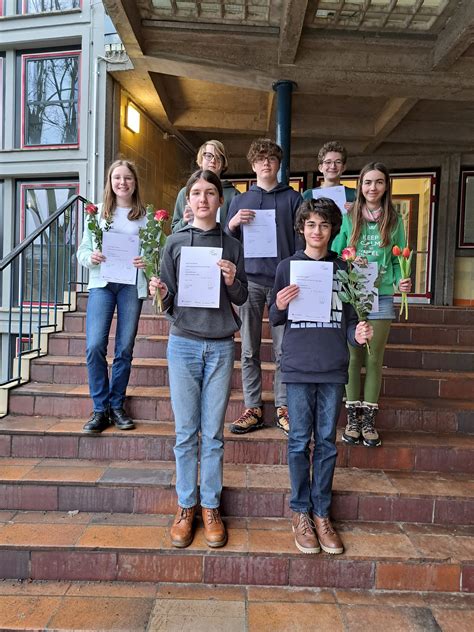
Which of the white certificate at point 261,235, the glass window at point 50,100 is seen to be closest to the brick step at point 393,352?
the white certificate at point 261,235

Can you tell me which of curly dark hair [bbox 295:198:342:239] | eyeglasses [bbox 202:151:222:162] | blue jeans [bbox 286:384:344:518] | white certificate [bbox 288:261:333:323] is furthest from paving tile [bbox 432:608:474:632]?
eyeglasses [bbox 202:151:222:162]

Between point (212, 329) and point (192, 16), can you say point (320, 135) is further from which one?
Answer: point (212, 329)

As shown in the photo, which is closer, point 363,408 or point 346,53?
point 363,408

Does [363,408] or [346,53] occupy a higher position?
[346,53]

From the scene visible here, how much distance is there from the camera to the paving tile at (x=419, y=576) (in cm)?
203

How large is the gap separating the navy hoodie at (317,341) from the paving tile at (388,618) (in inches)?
37.7

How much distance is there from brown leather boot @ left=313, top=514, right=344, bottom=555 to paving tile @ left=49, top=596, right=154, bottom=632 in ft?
2.61

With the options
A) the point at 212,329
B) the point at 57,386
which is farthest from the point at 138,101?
the point at 212,329

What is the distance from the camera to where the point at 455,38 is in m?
3.70

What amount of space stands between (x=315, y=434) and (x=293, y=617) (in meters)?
0.74

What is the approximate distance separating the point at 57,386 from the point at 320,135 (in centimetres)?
511

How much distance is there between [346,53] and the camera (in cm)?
421

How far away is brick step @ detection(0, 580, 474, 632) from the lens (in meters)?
1.80

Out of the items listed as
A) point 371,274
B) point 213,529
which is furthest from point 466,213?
point 213,529
